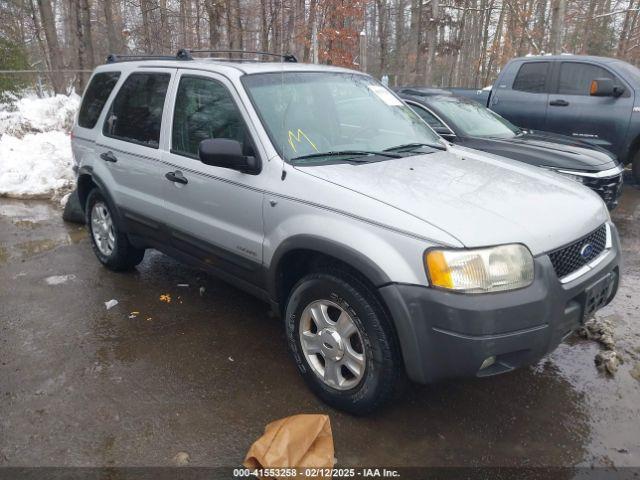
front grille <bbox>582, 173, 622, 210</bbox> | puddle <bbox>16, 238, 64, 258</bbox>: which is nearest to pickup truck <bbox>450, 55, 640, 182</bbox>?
front grille <bbox>582, 173, 622, 210</bbox>

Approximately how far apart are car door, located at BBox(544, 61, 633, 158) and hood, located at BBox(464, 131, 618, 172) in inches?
66.2

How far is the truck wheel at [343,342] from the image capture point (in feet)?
8.75

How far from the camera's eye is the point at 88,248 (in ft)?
19.2

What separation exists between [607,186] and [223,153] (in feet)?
15.5

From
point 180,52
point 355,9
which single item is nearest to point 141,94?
point 180,52

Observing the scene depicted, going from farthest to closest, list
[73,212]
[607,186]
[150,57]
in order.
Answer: [73,212] → [607,186] → [150,57]

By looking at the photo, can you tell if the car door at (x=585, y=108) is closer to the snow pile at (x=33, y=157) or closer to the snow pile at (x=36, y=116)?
the snow pile at (x=33, y=157)

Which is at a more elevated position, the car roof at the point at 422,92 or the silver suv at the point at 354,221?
the car roof at the point at 422,92

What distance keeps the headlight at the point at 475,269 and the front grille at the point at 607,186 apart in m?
3.95

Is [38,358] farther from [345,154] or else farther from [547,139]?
[547,139]

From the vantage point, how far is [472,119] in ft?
22.6

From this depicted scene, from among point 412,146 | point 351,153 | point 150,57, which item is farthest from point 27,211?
point 412,146

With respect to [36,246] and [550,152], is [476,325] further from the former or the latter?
[36,246]

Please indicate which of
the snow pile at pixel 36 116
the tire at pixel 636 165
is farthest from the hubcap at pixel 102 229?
the snow pile at pixel 36 116
